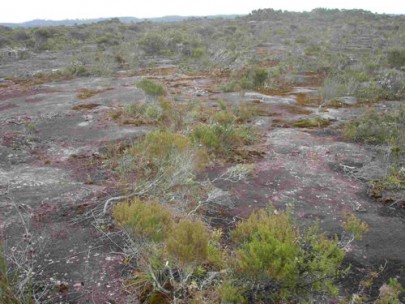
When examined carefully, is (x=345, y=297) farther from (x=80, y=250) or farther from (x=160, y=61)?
(x=160, y=61)

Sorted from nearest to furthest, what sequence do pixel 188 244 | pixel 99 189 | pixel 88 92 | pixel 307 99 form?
1. pixel 188 244
2. pixel 99 189
3. pixel 307 99
4. pixel 88 92

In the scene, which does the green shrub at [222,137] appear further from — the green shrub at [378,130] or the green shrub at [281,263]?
the green shrub at [281,263]

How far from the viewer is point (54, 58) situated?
118ft

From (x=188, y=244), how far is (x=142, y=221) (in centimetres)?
81

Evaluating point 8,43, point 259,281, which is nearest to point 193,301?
point 259,281

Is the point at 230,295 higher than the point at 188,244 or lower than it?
lower

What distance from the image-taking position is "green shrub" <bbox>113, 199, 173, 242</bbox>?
17.7ft

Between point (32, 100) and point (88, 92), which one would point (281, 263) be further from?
point (88, 92)

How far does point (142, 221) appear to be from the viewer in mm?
5391

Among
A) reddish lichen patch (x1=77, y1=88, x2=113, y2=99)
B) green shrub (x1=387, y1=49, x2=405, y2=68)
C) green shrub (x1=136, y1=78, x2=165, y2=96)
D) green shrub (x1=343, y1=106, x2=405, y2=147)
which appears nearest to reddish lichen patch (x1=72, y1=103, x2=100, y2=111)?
reddish lichen patch (x1=77, y1=88, x2=113, y2=99)

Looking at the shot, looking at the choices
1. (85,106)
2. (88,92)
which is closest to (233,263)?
(85,106)

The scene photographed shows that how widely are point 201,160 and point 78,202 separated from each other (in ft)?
10.4

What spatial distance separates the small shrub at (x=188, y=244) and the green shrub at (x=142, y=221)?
1.52ft

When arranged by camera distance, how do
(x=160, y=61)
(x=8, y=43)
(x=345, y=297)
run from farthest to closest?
(x=8, y=43) → (x=160, y=61) → (x=345, y=297)
